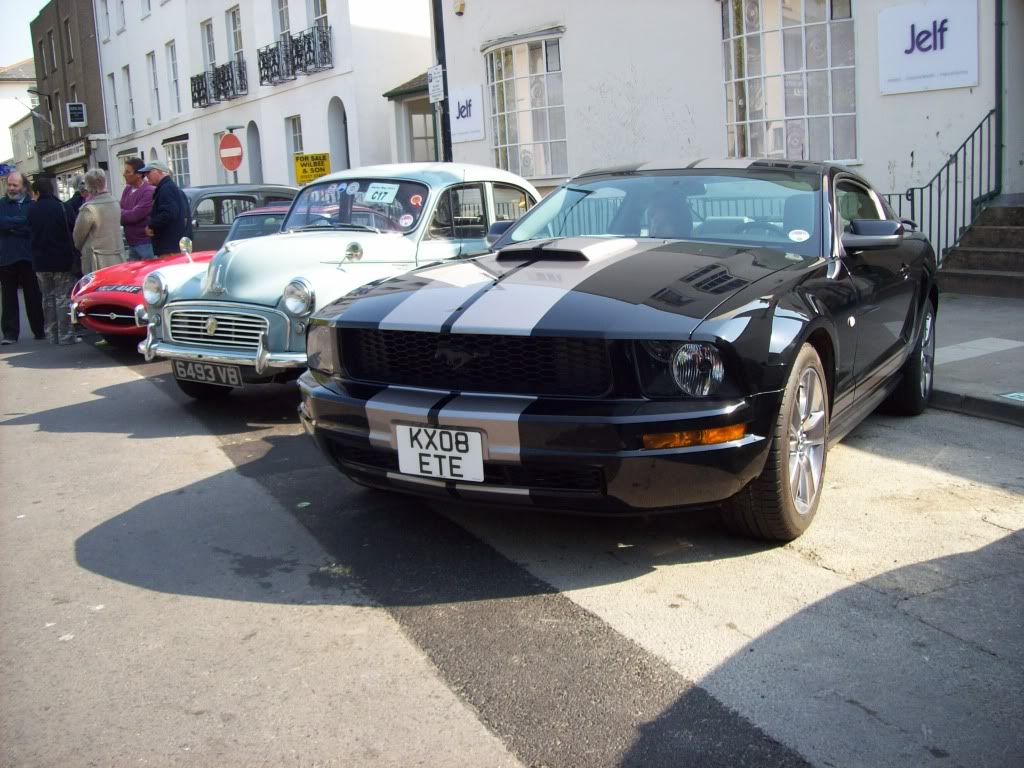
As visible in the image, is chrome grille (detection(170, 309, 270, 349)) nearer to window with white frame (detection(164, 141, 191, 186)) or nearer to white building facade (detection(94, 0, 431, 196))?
white building facade (detection(94, 0, 431, 196))

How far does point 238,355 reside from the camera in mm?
6293

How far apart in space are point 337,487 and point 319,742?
2.38 meters

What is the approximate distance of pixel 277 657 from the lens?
3.16m

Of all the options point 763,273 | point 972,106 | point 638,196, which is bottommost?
point 763,273

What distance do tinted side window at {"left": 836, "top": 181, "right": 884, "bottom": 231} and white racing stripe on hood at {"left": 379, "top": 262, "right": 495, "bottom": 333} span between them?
1916 mm

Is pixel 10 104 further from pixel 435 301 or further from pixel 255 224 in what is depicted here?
pixel 435 301

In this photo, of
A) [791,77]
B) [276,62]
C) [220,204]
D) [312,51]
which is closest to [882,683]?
[220,204]

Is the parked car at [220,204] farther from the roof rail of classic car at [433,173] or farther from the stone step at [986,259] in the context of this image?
the stone step at [986,259]

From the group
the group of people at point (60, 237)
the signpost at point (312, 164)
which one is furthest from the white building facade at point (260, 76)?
the group of people at point (60, 237)

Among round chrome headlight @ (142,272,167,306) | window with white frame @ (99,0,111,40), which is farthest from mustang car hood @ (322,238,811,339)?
window with white frame @ (99,0,111,40)

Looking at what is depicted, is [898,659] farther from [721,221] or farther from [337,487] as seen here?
[337,487]

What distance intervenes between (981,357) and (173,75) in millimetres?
28558

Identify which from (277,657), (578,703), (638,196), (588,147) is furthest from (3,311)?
(578,703)

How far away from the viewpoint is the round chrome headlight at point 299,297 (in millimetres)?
6152
